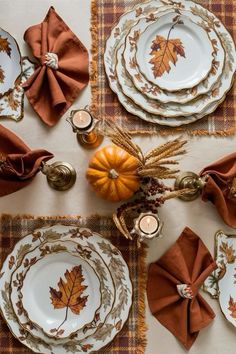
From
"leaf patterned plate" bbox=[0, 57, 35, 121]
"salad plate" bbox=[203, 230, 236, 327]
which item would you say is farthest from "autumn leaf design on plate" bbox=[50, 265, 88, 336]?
"leaf patterned plate" bbox=[0, 57, 35, 121]

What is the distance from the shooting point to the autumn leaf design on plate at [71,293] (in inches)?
62.9

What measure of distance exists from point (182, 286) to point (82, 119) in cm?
55

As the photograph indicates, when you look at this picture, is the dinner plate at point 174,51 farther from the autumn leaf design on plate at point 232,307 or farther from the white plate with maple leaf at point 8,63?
the autumn leaf design on plate at point 232,307

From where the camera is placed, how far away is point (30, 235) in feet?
5.21

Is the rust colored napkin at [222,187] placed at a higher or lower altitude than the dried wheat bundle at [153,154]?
lower

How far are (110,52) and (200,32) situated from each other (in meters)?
0.28

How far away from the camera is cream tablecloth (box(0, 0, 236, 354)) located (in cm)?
159

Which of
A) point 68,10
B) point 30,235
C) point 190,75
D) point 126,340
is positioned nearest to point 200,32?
point 190,75

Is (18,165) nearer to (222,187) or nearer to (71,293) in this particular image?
(71,293)

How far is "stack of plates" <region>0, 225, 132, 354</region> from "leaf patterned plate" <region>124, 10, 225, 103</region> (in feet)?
1.52

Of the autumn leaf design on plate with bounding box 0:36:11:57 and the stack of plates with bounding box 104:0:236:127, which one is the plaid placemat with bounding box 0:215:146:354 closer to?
the stack of plates with bounding box 104:0:236:127

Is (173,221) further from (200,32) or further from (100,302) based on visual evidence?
(200,32)

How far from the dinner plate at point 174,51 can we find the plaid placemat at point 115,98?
10cm

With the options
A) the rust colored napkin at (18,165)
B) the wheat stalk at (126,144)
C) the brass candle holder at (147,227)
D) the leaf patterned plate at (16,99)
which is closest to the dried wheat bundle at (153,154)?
the wheat stalk at (126,144)
